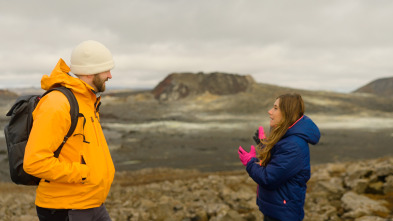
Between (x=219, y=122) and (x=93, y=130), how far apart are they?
2702 cm

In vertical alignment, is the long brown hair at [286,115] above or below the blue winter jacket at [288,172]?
above

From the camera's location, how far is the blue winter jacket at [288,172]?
2.41 metres

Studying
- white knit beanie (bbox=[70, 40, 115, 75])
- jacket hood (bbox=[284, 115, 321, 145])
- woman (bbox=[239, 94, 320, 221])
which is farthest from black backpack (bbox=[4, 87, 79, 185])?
jacket hood (bbox=[284, 115, 321, 145])

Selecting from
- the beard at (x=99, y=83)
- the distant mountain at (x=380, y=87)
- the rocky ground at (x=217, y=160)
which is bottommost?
the rocky ground at (x=217, y=160)

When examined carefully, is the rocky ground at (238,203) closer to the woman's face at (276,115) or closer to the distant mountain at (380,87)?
the woman's face at (276,115)

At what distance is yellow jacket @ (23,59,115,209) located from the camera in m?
1.92

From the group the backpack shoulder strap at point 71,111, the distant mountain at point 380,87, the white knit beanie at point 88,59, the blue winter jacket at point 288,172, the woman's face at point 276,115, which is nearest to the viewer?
the backpack shoulder strap at point 71,111

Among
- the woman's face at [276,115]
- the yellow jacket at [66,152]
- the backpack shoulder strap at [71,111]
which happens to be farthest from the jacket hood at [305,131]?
the backpack shoulder strap at [71,111]

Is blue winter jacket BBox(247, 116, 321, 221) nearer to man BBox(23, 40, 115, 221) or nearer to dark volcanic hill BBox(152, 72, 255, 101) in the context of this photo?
man BBox(23, 40, 115, 221)

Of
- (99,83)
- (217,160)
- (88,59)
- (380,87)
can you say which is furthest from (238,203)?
(380,87)

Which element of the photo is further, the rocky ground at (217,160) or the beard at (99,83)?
the rocky ground at (217,160)

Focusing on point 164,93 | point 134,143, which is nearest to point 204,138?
point 134,143

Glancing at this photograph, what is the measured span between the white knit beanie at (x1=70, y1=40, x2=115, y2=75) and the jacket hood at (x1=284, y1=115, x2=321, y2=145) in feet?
5.25

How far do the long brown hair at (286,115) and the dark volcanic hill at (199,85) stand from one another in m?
44.4
